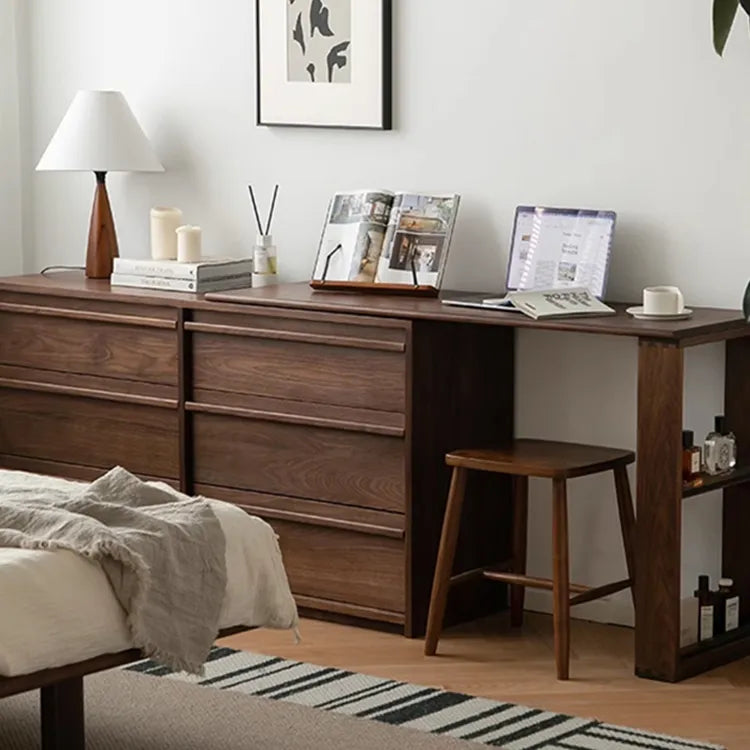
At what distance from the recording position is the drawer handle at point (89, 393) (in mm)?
4633

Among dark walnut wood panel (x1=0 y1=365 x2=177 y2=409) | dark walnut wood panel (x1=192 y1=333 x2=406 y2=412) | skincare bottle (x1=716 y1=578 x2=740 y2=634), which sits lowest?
skincare bottle (x1=716 y1=578 x2=740 y2=634)

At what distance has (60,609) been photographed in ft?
9.83

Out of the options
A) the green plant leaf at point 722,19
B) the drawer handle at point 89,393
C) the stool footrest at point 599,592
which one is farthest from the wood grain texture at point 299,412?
the green plant leaf at point 722,19

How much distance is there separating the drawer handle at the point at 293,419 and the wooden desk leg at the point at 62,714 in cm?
118

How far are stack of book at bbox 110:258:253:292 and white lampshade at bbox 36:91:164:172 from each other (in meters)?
0.29

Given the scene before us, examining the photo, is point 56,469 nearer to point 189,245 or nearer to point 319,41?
point 189,245

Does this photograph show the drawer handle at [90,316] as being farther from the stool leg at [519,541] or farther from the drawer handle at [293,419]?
the stool leg at [519,541]

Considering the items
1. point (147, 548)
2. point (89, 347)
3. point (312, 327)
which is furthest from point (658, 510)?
point (89, 347)

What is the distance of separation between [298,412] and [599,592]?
0.87 meters

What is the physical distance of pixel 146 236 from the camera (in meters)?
5.23

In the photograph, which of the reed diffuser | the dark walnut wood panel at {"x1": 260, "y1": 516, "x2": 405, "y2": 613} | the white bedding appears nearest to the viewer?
the white bedding

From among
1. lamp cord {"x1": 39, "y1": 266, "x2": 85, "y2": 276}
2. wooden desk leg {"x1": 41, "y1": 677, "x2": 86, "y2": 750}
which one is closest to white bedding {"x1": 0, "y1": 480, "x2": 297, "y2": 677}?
wooden desk leg {"x1": 41, "y1": 677, "x2": 86, "y2": 750}

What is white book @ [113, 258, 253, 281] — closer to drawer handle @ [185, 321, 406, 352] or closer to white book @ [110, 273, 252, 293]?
white book @ [110, 273, 252, 293]

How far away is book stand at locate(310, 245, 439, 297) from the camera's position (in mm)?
4402
